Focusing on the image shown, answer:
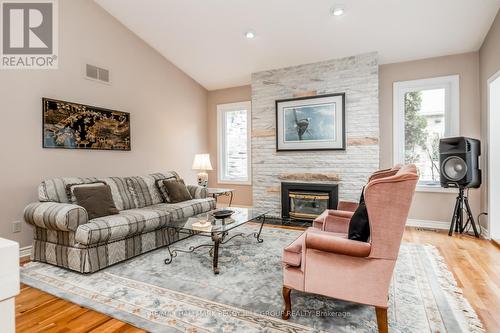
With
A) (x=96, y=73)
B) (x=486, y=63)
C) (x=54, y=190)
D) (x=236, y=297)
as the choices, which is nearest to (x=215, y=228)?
(x=236, y=297)

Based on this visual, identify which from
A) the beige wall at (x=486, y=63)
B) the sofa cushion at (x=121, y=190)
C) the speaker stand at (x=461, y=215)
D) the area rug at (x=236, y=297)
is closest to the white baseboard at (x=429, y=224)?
the speaker stand at (x=461, y=215)

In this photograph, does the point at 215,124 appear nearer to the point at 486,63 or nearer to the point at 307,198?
the point at 307,198

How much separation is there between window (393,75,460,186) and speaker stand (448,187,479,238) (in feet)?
1.69

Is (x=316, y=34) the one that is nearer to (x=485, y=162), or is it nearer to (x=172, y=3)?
(x=172, y=3)

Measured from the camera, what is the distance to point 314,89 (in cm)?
473

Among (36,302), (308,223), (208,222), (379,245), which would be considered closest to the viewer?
(379,245)

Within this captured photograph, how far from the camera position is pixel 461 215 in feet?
12.9

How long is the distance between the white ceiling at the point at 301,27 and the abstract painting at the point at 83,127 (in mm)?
1560

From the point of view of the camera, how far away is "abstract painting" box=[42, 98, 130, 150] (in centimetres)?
347

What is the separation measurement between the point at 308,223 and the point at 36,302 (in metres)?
3.72

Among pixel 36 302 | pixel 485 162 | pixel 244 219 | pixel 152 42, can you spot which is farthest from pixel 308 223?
pixel 152 42

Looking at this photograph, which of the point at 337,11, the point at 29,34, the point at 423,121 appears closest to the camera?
the point at 29,34

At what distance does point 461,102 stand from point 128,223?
16.0 feet

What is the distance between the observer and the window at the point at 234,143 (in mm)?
5863
